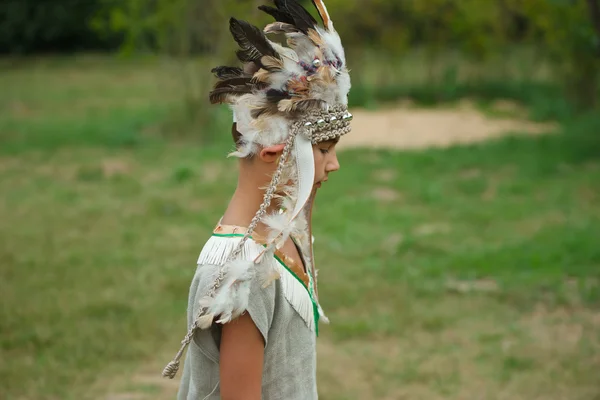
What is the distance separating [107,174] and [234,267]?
725 cm

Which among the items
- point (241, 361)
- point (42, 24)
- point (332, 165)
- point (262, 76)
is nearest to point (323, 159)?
point (332, 165)

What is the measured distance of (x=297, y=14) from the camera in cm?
179

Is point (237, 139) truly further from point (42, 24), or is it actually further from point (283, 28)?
point (42, 24)

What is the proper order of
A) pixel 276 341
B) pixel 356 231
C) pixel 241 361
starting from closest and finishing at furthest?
pixel 241 361 → pixel 276 341 → pixel 356 231

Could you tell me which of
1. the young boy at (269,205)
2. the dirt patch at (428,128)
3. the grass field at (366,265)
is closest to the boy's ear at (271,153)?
the young boy at (269,205)

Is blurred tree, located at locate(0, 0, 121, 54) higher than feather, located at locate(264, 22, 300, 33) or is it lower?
higher

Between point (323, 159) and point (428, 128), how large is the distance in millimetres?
10160

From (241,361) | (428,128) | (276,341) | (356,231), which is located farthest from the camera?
(428,128)

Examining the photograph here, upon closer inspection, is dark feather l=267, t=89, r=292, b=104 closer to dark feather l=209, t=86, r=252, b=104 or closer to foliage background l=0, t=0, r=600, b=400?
dark feather l=209, t=86, r=252, b=104

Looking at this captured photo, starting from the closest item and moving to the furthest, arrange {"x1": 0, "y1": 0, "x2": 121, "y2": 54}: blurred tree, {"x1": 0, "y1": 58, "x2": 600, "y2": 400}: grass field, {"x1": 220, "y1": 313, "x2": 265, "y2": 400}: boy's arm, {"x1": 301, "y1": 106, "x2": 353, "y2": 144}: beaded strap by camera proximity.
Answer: {"x1": 220, "y1": 313, "x2": 265, "y2": 400}: boy's arm < {"x1": 301, "y1": 106, "x2": 353, "y2": 144}: beaded strap < {"x1": 0, "y1": 58, "x2": 600, "y2": 400}: grass field < {"x1": 0, "y1": 0, "x2": 121, "y2": 54}: blurred tree

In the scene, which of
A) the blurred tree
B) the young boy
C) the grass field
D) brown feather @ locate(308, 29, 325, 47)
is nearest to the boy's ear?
the young boy

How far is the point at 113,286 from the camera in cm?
532

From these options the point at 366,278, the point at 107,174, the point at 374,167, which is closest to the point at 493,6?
the point at 374,167

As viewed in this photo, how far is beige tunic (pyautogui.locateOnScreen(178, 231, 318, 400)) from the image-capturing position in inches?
69.7
